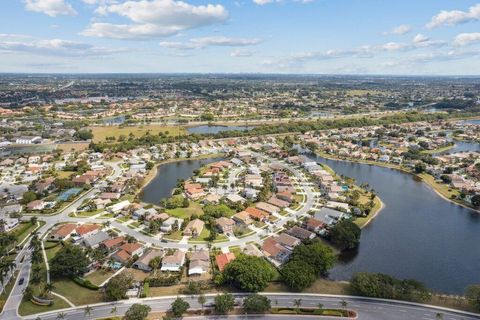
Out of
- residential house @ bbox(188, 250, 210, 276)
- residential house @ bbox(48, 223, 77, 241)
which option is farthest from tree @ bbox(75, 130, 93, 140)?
residential house @ bbox(188, 250, 210, 276)

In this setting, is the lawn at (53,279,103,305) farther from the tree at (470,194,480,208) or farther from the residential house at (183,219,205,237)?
the tree at (470,194,480,208)

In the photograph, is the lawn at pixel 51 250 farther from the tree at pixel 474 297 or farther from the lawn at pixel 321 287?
the tree at pixel 474 297

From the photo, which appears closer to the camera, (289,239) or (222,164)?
(289,239)

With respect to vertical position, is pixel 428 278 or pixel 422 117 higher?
pixel 422 117

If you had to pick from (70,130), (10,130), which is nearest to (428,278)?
(70,130)

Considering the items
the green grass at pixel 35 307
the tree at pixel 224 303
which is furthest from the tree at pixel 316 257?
the green grass at pixel 35 307

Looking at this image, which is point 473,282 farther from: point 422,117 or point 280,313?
point 422,117
